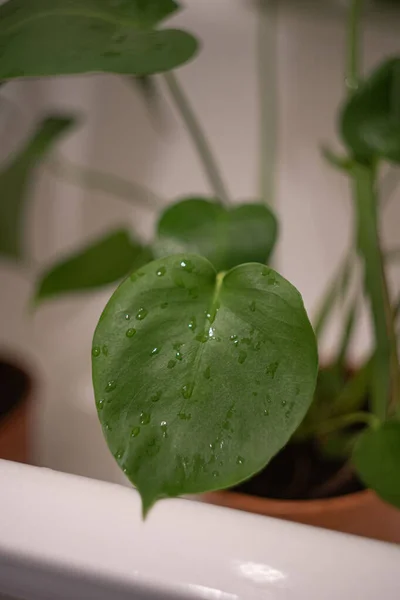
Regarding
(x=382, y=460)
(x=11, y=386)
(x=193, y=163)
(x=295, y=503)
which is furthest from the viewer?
(x=193, y=163)

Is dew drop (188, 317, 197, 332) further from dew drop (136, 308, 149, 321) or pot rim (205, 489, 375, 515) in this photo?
pot rim (205, 489, 375, 515)

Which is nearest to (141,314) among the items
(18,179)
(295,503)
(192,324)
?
(192,324)

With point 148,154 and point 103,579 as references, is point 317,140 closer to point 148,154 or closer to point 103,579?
point 148,154

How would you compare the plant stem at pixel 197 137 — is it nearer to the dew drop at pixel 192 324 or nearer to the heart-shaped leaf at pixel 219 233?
the heart-shaped leaf at pixel 219 233

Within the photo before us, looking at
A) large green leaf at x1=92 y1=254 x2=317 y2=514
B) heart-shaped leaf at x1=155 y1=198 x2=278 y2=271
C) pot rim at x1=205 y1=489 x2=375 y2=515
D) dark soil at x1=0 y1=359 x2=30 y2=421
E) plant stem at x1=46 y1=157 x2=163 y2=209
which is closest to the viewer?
large green leaf at x1=92 y1=254 x2=317 y2=514

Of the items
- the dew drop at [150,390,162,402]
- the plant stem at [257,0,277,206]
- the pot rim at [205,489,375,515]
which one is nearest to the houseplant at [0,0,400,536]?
the dew drop at [150,390,162,402]

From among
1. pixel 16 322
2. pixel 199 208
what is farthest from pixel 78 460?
pixel 199 208

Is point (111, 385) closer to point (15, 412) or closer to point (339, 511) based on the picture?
point (339, 511)

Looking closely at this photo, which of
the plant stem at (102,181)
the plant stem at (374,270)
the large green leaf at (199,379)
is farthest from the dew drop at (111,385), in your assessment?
the plant stem at (102,181)
